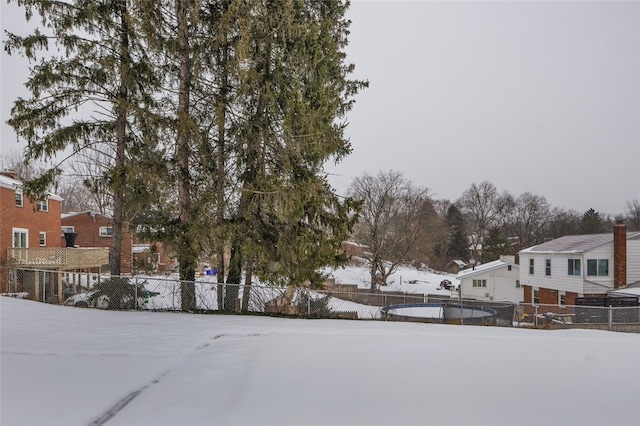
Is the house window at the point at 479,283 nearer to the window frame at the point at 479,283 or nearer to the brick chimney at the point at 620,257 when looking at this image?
the window frame at the point at 479,283

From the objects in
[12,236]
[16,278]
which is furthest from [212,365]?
[12,236]

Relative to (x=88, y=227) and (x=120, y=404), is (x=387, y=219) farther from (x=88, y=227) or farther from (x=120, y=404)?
(x=120, y=404)

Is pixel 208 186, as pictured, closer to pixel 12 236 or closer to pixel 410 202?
pixel 12 236

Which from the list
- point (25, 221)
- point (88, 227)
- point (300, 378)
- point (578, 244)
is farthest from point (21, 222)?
point (578, 244)

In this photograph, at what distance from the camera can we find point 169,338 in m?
6.60

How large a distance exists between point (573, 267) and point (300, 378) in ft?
69.0

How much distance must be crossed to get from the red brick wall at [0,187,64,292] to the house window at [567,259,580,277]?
86.3 feet

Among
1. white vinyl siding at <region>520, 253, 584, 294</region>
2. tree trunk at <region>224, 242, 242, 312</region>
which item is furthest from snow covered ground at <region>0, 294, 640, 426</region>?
white vinyl siding at <region>520, 253, 584, 294</region>

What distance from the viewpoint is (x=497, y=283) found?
27.9 m

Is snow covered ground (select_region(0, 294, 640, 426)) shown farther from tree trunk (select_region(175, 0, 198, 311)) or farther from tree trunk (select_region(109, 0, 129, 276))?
tree trunk (select_region(109, 0, 129, 276))

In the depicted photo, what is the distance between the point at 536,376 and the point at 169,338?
6143 mm

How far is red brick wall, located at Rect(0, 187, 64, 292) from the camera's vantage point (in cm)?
1566

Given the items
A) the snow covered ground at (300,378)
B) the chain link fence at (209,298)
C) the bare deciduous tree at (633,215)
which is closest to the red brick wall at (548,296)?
the chain link fence at (209,298)

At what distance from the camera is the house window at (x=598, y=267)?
18828 mm
